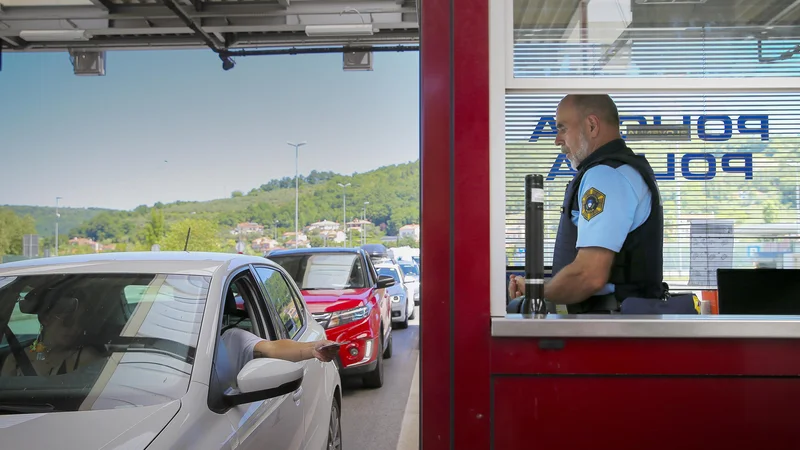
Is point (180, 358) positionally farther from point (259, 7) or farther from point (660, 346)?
point (259, 7)

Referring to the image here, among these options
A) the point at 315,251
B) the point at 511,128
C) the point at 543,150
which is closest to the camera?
the point at 511,128

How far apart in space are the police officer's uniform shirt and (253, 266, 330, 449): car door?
1680 mm

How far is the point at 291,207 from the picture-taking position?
64250 mm

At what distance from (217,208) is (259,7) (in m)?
57.1

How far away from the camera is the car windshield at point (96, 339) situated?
242cm

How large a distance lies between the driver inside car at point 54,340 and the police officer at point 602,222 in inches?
71.5

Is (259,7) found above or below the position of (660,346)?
above

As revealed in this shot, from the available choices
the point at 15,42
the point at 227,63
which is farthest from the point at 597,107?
the point at 15,42

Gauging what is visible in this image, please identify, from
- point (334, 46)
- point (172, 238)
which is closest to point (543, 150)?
point (334, 46)

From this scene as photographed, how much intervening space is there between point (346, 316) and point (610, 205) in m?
5.15

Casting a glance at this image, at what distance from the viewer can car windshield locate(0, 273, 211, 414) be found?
2422 mm

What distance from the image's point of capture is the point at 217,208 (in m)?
68.6

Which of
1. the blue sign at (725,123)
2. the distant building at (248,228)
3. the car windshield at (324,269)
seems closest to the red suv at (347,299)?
the car windshield at (324,269)

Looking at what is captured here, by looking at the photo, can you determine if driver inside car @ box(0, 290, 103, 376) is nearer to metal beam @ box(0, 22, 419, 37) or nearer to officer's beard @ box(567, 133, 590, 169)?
officer's beard @ box(567, 133, 590, 169)
